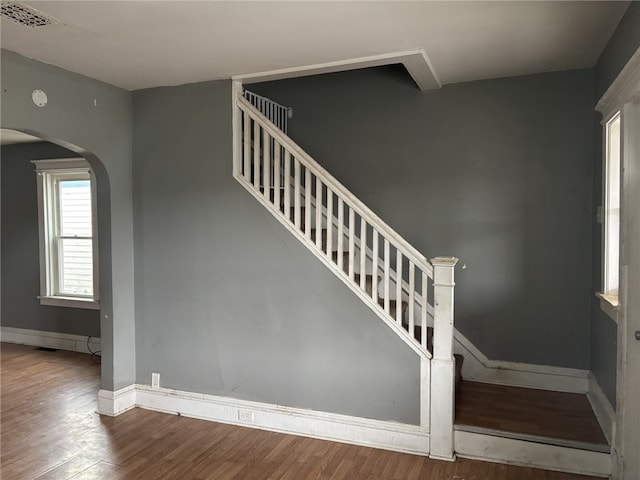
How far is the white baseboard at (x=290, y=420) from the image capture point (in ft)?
10.8

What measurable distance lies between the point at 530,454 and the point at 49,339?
227 inches

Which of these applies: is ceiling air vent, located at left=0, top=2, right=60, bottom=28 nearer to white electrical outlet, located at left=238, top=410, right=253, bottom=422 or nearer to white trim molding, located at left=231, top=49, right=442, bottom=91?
white trim molding, located at left=231, top=49, right=442, bottom=91

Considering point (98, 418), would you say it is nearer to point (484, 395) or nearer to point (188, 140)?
point (188, 140)

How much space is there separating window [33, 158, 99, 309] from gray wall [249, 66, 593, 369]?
3502 mm

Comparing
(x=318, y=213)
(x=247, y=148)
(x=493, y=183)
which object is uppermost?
(x=247, y=148)

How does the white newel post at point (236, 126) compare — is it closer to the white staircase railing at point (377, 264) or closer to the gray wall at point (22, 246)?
the white staircase railing at point (377, 264)

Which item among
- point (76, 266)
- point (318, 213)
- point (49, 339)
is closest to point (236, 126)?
point (318, 213)

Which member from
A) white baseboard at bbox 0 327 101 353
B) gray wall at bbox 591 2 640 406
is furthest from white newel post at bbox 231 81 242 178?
white baseboard at bbox 0 327 101 353

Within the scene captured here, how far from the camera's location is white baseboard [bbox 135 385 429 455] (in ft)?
10.8

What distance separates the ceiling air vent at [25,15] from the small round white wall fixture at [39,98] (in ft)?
2.30

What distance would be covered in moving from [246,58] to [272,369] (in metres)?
2.31

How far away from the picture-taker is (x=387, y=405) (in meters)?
3.36

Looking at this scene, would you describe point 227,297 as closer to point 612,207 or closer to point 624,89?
point 612,207

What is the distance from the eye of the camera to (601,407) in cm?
325
